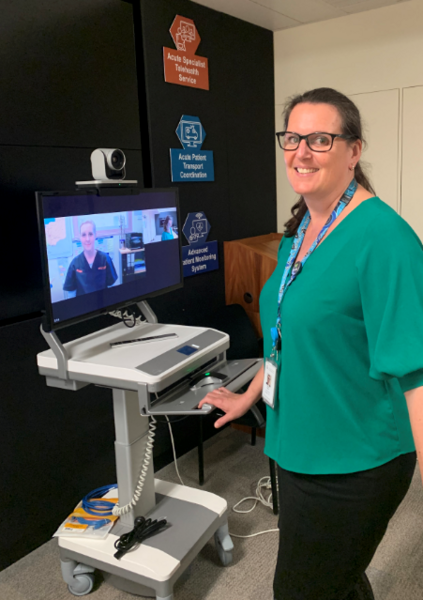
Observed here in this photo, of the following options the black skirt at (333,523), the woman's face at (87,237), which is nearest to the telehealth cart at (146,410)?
the woman's face at (87,237)

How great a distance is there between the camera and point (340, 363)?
1.12 meters

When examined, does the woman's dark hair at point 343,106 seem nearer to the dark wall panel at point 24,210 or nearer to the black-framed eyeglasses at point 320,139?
the black-framed eyeglasses at point 320,139

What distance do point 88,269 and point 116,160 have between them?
1.49 feet

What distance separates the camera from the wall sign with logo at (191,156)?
9.20 feet

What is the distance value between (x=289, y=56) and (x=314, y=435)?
2.98 m

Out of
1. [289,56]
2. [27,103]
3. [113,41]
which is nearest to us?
[27,103]

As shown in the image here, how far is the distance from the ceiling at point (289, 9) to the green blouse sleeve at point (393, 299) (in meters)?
2.35

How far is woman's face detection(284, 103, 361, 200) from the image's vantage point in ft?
3.80

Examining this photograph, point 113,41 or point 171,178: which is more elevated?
point 113,41

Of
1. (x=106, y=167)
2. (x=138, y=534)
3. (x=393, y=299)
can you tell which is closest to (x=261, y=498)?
(x=138, y=534)

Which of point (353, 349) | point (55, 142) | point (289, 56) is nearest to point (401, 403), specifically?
point (353, 349)

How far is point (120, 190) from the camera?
6.23 ft

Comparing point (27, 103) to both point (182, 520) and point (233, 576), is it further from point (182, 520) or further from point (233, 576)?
point (233, 576)

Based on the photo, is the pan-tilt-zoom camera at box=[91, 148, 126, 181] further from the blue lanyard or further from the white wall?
the white wall
